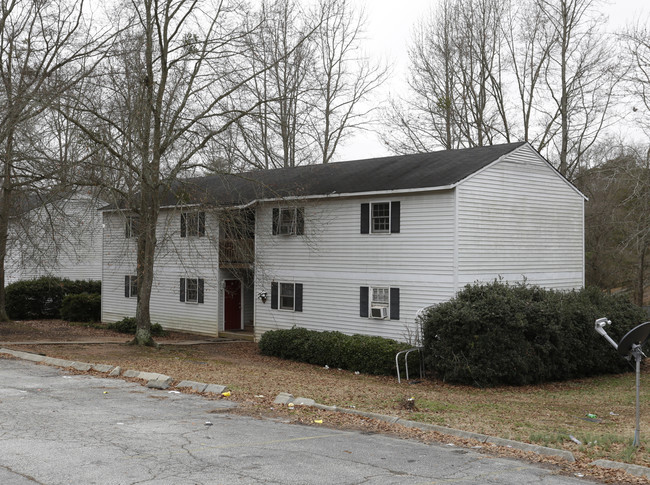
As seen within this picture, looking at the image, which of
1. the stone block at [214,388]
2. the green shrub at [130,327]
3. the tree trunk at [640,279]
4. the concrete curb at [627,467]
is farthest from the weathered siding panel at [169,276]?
the tree trunk at [640,279]

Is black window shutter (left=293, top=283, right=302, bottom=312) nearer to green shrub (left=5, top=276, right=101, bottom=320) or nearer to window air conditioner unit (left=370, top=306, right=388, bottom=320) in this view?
window air conditioner unit (left=370, top=306, right=388, bottom=320)

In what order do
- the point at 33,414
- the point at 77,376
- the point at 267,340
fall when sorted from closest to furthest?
the point at 33,414
the point at 77,376
the point at 267,340

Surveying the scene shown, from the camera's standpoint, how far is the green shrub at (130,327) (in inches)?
1174

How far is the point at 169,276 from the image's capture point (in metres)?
31.9

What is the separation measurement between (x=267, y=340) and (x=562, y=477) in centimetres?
1755

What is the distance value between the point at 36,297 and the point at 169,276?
1098 centimetres

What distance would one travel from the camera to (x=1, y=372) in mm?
15773

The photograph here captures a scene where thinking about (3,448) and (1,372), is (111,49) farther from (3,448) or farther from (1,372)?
(3,448)

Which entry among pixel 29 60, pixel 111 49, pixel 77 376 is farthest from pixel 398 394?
pixel 29 60

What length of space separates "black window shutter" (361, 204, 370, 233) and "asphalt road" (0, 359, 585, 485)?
12635 mm

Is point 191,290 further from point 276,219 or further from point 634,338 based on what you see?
point 634,338

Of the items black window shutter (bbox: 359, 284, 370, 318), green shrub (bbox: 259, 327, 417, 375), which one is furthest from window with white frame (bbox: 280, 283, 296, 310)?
black window shutter (bbox: 359, 284, 370, 318)

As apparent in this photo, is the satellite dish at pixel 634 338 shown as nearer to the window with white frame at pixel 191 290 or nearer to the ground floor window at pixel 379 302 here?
the ground floor window at pixel 379 302

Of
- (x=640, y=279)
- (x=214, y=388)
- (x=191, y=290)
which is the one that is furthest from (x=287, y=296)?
(x=640, y=279)
